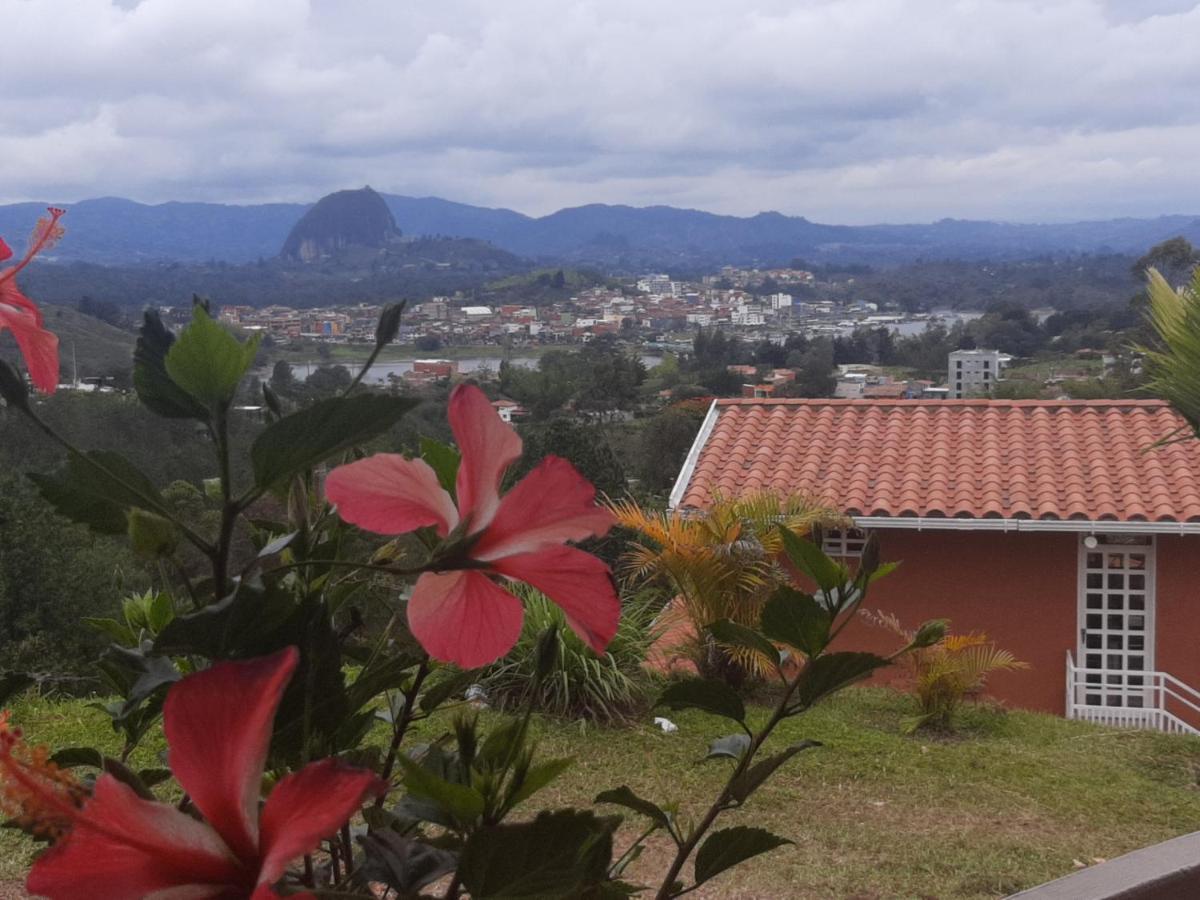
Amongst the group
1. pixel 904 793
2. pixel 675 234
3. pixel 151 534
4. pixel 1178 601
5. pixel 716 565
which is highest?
pixel 675 234

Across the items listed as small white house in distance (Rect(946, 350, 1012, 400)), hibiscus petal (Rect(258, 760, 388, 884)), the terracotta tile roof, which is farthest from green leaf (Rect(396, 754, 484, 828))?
small white house in distance (Rect(946, 350, 1012, 400))

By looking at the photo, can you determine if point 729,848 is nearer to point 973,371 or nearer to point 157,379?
point 157,379

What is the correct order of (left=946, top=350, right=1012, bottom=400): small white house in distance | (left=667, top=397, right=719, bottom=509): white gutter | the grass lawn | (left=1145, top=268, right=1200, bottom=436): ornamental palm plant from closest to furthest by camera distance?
1. the grass lawn
2. (left=1145, top=268, right=1200, bottom=436): ornamental palm plant
3. (left=667, top=397, right=719, bottom=509): white gutter
4. (left=946, top=350, right=1012, bottom=400): small white house in distance

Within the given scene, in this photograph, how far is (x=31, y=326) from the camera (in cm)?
55

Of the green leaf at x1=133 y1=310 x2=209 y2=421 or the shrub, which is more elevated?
the green leaf at x1=133 y1=310 x2=209 y2=421

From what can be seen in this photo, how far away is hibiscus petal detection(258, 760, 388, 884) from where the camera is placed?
12.5 inches

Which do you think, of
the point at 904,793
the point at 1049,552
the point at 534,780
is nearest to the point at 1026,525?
the point at 1049,552

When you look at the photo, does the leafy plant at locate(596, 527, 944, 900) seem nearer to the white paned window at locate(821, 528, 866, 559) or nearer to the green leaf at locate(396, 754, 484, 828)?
the green leaf at locate(396, 754, 484, 828)

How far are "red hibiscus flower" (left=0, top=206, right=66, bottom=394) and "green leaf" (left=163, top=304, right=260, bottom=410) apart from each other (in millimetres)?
152

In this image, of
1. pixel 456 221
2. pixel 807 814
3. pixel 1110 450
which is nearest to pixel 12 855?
pixel 807 814

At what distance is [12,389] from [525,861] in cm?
25

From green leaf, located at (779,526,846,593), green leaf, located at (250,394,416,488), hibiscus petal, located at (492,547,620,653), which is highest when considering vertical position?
green leaf, located at (250,394,416,488)

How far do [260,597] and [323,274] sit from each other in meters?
26.3

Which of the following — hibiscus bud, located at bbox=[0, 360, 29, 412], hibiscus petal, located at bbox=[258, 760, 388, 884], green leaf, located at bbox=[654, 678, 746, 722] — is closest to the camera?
hibiscus petal, located at bbox=[258, 760, 388, 884]
